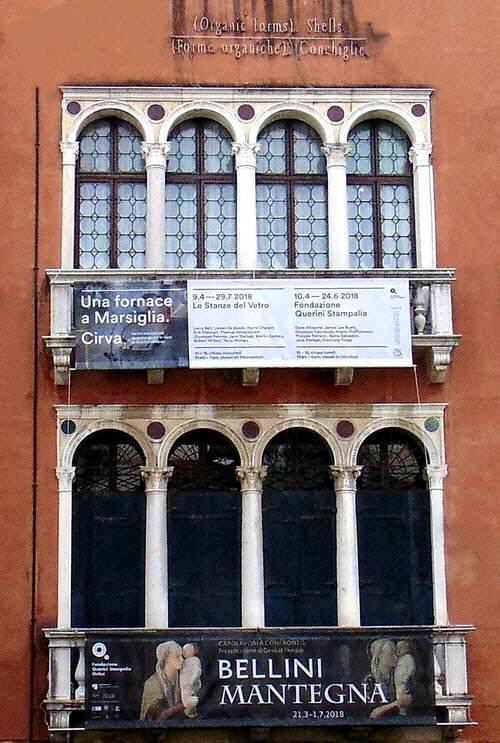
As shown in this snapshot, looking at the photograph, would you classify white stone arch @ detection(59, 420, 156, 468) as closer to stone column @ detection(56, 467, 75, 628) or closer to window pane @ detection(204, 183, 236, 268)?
stone column @ detection(56, 467, 75, 628)

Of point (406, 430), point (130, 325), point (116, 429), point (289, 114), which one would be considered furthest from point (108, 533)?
point (289, 114)

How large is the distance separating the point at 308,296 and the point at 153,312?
2074mm

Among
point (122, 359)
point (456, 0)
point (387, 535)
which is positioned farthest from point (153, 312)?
point (456, 0)

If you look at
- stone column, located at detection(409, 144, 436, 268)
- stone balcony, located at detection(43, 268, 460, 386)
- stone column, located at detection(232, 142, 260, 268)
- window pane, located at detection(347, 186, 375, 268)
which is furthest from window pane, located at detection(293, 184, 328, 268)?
stone column, located at detection(409, 144, 436, 268)

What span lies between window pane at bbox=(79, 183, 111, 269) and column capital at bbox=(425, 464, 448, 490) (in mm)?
5231

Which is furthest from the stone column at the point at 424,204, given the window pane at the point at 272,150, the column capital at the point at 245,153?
the column capital at the point at 245,153

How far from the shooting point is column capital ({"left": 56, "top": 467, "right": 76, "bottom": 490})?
2048 centimetres

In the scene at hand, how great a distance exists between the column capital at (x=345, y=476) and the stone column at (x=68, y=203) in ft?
14.9

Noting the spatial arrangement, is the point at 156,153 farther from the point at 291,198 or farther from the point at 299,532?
the point at 299,532

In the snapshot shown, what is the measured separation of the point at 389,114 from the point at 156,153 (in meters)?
3.34

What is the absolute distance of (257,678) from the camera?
1969 cm

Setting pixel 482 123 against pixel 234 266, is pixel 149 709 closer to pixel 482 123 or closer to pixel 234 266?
pixel 234 266

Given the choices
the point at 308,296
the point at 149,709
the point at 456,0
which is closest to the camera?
the point at 149,709

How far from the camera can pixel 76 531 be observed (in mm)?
20547
